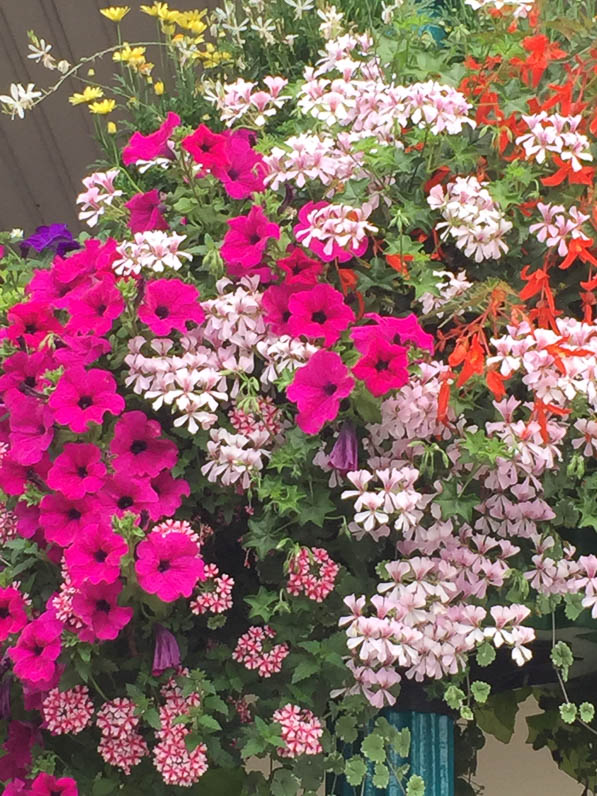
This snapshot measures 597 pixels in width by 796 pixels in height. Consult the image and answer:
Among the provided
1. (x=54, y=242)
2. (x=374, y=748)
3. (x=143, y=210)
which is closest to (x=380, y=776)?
(x=374, y=748)

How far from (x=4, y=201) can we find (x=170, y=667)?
2.30 m

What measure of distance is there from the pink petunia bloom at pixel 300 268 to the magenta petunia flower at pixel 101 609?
33 centimetres

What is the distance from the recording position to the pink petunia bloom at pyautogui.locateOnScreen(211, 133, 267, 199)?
3.84 ft

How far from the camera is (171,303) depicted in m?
1.07

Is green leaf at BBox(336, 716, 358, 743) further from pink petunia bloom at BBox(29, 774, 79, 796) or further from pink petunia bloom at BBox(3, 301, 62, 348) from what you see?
pink petunia bloom at BBox(3, 301, 62, 348)

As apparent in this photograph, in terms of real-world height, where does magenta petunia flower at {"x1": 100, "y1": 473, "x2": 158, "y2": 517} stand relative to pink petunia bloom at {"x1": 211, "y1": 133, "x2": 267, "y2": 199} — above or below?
below

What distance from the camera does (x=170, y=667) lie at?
1.08m

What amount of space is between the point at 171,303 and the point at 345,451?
0.22 m

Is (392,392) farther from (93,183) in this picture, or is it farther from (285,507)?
(93,183)


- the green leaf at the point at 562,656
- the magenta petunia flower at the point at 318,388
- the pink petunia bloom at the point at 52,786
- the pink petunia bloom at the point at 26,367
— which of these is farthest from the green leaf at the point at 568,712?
the pink petunia bloom at the point at 26,367

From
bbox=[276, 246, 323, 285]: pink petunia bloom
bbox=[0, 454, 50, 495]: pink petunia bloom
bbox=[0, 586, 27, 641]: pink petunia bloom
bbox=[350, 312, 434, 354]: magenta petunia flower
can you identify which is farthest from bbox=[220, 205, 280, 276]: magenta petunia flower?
bbox=[0, 586, 27, 641]: pink petunia bloom

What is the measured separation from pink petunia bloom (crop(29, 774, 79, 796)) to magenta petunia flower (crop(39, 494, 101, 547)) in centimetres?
23

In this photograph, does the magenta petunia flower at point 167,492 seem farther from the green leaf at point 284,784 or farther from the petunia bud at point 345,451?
the green leaf at point 284,784

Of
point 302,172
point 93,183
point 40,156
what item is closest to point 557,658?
point 302,172
